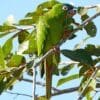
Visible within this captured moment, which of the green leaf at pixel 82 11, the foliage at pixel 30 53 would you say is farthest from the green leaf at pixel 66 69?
the green leaf at pixel 82 11

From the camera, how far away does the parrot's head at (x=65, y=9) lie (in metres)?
1.37

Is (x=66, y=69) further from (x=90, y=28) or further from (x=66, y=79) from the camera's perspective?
(x=90, y=28)

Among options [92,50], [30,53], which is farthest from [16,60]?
[92,50]

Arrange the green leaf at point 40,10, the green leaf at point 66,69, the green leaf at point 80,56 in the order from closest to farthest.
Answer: the green leaf at point 80,56 → the green leaf at point 40,10 → the green leaf at point 66,69

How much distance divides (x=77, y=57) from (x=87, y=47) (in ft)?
0.33

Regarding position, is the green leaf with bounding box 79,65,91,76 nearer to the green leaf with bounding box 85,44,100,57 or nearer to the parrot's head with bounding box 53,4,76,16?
the green leaf with bounding box 85,44,100,57

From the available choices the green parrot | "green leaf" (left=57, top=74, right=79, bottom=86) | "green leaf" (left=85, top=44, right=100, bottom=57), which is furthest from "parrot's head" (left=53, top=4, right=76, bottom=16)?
"green leaf" (left=57, top=74, right=79, bottom=86)

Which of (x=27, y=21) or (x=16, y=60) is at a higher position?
(x=27, y=21)

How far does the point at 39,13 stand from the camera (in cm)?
138

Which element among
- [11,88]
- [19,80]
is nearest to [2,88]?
[19,80]

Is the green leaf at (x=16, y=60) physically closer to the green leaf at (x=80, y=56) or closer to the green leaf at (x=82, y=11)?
the green leaf at (x=80, y=56)

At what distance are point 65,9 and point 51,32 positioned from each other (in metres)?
0.16

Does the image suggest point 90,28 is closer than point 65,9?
Yes

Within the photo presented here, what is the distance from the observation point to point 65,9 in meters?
1.55
